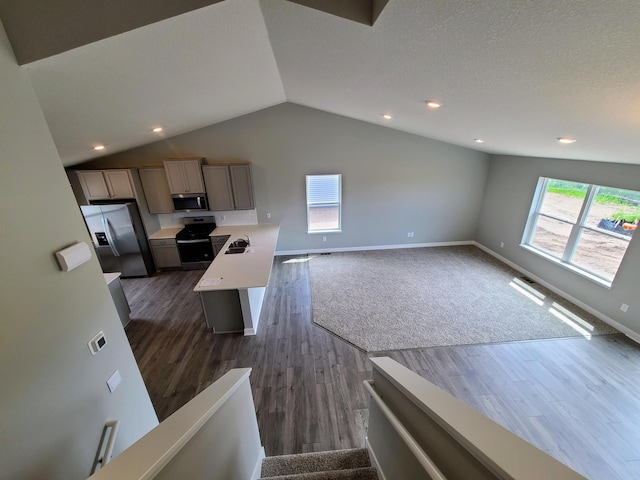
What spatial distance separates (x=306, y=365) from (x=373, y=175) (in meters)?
4.27

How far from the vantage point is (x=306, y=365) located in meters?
3.10

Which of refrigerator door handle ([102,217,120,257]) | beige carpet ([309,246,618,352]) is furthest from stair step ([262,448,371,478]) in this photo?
refrigerator door handle ([102,217,120,257])

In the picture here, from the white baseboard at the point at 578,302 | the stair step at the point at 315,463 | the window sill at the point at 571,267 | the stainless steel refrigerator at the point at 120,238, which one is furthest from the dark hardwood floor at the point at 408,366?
the stainless steel refrigerator at the point at 120,238

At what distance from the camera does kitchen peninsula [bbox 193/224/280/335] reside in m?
3.25

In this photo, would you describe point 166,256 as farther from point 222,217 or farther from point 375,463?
point 375,463

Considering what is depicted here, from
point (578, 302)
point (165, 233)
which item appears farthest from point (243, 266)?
point (578, 302)

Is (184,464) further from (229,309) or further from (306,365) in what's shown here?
(229,309)

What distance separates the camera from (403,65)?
5.94ft

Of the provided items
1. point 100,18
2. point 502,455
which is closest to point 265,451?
point 502,455

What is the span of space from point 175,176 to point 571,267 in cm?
742

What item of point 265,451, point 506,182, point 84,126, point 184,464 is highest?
point 84,126

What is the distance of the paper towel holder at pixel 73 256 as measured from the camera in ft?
4.50

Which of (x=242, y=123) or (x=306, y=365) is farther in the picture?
(x=242, y=123)

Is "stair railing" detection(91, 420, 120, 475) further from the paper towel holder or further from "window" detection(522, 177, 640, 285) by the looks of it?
"window" detection(522, 177, 640, 285)
